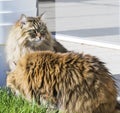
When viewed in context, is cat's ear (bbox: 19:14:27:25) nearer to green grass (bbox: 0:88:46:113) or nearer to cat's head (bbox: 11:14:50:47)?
cat's head (bbox: 11:14:50:47)

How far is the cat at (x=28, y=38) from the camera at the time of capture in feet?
21.8

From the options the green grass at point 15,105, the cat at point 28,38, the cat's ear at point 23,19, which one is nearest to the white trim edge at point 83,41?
the cat at point 28,38

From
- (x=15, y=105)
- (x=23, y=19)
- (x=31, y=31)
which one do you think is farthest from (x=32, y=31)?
(x=15, y=105)

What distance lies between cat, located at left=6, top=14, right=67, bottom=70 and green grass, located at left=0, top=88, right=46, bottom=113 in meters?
1.11

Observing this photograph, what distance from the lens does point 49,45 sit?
675 centimetres

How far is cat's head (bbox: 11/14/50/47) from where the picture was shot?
6629mm

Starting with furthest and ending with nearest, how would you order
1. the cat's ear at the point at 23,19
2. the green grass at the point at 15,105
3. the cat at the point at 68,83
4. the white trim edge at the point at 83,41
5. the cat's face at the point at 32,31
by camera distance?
the white trim edge at the point at 83,41 < the cat's face at the point at 32,31 < the cat's ear at the point at 23,19 < the cat at the point at 68,83 < the green grass at the point at 15,105

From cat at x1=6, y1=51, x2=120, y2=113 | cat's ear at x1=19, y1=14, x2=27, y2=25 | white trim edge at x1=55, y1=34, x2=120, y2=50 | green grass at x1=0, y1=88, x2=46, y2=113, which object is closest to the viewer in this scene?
green grass at x1=0, y1=88, x2=46, y2=113

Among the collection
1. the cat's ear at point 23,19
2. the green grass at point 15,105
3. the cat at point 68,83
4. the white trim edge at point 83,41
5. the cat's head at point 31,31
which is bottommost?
the white trim edge at point 83,41

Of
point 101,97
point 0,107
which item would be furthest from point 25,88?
point 101,97

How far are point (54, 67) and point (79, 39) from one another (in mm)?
6663

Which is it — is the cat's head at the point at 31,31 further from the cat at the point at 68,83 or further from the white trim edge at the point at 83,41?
the white trim edge at the point at 83,41

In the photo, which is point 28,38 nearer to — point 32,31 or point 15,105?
point 32,31

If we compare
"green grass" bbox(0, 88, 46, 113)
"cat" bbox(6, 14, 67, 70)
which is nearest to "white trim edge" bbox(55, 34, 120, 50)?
"cat" bbox(6, 14, 67, 70)
